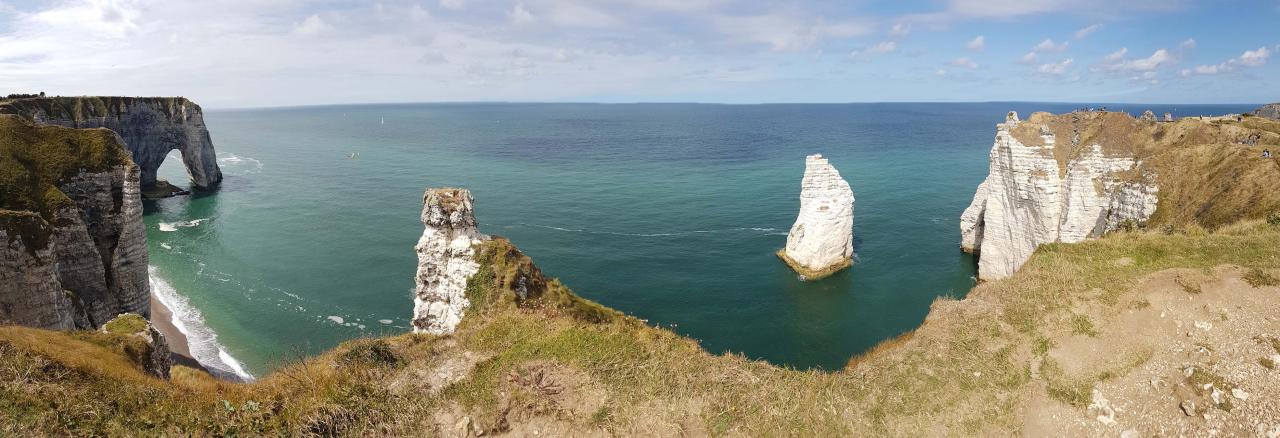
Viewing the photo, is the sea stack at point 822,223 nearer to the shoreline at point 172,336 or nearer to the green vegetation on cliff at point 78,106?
the shoreline at point 172,336

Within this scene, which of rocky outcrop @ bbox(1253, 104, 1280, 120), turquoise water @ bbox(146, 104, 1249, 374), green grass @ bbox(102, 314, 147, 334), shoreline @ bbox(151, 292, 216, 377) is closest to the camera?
A: green grass @ bbox(102, 314, 147, 334)

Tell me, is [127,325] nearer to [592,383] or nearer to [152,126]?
[592,383]

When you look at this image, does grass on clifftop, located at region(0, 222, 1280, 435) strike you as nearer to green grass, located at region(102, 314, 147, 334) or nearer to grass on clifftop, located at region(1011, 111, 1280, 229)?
green grass, located at region(102, 314, 147, 334)

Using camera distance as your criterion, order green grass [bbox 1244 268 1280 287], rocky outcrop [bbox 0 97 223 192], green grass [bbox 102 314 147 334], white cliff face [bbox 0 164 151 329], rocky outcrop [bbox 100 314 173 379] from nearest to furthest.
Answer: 1. green grass [bbox 1244 268 1280 287]
2. rocky outcrop [bbox 100 314 173 379]
3. green grass [bbox 102 314 147 334]
4. white cliff face [bbox 0 164 151 329]
5. rocky outcrop [bbox 0 97 223 192]

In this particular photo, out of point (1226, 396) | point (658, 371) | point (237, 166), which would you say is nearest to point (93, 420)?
point (658, 371)

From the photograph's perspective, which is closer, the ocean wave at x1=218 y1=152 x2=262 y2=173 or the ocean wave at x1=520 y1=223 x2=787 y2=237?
the ocean wave at x1=520 y1=223 x2=787 y2=237

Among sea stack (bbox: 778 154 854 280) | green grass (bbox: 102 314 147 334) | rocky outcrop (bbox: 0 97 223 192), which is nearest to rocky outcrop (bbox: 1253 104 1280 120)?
sea stack (bbox: 778 154 854 280)
